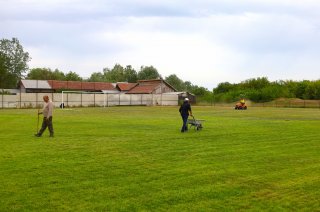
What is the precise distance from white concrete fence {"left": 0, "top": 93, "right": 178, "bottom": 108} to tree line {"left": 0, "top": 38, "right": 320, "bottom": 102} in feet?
39.8

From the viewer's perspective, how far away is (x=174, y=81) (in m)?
129

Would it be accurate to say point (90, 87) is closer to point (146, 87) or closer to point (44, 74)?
point (146, 87)

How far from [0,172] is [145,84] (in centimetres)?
8010

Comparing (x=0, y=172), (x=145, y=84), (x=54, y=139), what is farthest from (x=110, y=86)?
(x=0, y=172)

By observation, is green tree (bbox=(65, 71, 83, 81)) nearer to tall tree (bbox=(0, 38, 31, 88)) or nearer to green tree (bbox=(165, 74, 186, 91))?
tall tree (bbox=(0, 38, 31, 88))

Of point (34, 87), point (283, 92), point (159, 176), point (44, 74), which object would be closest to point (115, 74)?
point (44, 74)

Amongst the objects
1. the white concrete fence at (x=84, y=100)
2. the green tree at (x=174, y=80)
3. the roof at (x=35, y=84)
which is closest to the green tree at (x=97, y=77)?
the green tree at (x=174, y=80)

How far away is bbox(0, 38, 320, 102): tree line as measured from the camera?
76.9 metres

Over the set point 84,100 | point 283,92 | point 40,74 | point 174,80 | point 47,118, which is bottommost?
point 47,118

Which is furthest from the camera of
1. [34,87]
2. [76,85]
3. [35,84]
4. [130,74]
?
[130,74]

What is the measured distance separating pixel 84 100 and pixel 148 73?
57.9 m

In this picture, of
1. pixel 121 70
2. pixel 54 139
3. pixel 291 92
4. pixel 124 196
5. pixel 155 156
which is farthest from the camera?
pixel 121 70

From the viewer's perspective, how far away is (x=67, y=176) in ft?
29.0

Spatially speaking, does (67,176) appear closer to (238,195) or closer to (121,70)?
(238,195)
